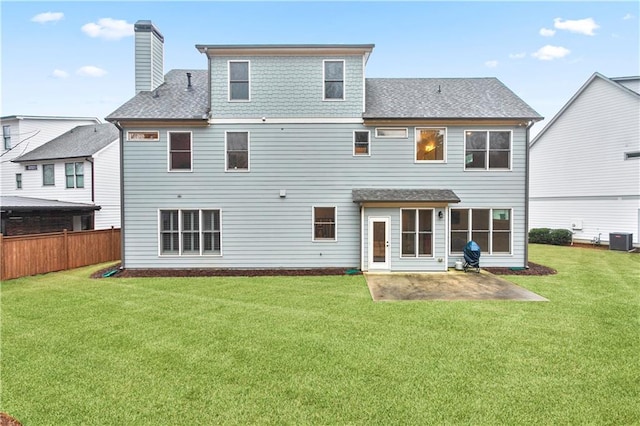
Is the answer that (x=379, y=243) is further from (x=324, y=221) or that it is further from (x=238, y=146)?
(x=238, y=146)

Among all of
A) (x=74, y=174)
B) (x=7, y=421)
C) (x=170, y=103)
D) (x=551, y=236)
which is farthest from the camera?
(x=551, y=236)

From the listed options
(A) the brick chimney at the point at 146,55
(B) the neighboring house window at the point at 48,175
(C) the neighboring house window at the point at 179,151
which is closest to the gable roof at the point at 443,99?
(C) the neighboring house window at the point at 179,151

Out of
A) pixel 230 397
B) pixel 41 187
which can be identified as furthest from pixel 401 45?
pixel 41 187

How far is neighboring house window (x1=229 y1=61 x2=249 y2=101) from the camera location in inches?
466

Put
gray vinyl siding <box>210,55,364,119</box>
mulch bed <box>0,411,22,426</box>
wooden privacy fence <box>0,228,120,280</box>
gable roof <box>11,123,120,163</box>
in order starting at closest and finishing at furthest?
mulch bed <box>0,411,22,426</box> → wooden privacy fence <box>0,228,120,280</box> → gray vinyl siding <box>210,55,364,119</box> → gable roof <box>11,123,120,163</box>

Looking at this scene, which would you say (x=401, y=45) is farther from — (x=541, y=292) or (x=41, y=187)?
(x=41, y=187)

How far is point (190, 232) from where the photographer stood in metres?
12.1

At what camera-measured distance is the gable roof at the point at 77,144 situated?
18.8 m

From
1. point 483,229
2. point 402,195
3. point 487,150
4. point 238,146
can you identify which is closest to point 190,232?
point 238,146

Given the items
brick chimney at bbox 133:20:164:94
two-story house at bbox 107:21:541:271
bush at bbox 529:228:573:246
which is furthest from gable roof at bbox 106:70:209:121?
bush at bbox 529:228:573:246

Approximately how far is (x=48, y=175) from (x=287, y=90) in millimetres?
17120

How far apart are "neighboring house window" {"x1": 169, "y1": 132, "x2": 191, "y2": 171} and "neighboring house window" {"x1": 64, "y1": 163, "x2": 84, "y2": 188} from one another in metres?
10.5

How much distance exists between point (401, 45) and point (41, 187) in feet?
76.7

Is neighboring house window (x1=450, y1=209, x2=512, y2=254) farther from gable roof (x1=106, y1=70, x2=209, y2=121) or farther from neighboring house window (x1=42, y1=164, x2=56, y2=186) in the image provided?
neighboring house window (x1=42, y1=164, x2=56, y2=186)
